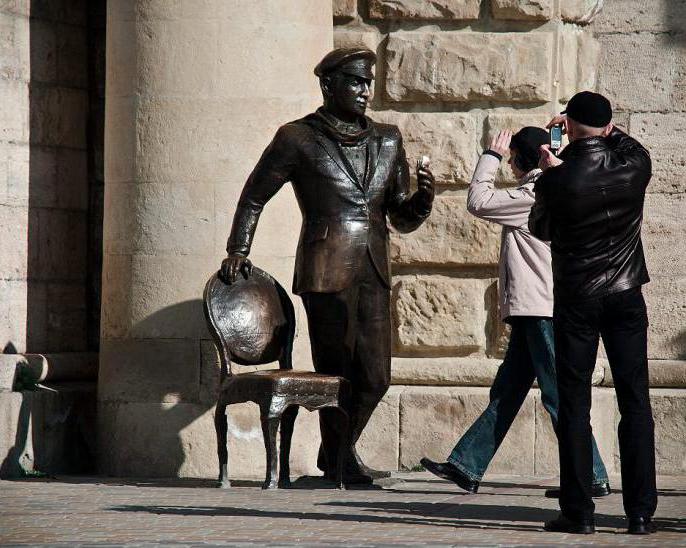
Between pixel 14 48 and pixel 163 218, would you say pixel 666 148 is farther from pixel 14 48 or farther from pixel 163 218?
pixel 14 48

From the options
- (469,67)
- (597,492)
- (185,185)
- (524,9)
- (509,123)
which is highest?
(524,9)

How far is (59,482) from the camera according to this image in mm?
8961

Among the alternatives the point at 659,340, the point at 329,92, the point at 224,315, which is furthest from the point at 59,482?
the point at 659,340

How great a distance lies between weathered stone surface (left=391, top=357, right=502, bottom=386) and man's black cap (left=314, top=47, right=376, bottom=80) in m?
1.85

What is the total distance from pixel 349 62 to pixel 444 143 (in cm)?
123

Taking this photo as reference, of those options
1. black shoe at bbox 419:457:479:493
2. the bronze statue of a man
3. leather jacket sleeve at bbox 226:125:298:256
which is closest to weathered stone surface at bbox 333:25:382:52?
the bronze statue of a man

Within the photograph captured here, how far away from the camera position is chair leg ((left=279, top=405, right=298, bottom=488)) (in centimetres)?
853

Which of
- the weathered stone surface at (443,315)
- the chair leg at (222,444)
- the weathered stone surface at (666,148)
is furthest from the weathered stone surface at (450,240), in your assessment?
the chair leg at (222,444)

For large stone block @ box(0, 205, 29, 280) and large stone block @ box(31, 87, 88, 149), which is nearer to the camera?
large stone block @ box(0, 205, 29, 280)

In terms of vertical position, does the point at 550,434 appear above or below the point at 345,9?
below

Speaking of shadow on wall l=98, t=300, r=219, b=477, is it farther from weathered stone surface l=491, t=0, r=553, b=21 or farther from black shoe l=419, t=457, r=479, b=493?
weathered stone surface l=491, t=0, r=553, b=21

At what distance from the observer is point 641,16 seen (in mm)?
9727

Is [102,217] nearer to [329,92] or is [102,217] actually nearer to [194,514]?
[329,92]

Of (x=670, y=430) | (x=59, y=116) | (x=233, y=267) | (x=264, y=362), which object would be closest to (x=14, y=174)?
(x=59, y=116)
